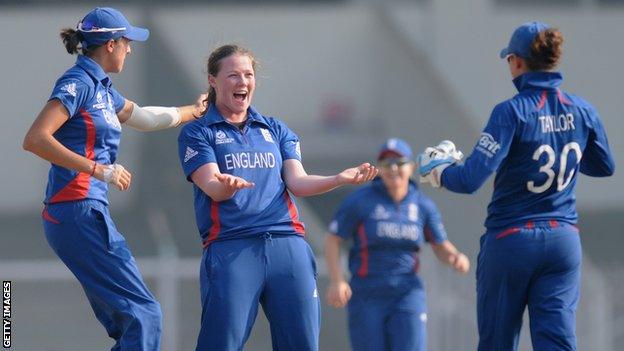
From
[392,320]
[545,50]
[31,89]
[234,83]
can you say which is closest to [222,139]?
Answer: [234,83]

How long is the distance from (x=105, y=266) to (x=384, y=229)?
9.92 feet

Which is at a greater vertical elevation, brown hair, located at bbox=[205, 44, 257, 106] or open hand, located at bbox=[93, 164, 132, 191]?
brown hair, located at bbox=[205, 44, 257, 106]

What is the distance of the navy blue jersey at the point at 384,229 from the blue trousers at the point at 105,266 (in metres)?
2.83

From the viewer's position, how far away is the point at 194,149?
221 inches

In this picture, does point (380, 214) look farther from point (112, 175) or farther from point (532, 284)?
point (112, 175)

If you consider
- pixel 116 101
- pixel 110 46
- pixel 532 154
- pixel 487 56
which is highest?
pixel 487 56

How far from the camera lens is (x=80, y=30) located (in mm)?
5883

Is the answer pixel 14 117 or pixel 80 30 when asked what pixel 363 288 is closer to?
pixel 80 30

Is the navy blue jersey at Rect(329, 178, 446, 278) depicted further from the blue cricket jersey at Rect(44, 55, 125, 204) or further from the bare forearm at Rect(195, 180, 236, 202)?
the bare forearm at Rect(195, 180, 236, 202)

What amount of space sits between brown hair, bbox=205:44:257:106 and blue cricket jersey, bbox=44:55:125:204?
455 millimetres

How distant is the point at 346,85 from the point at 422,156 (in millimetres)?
14021

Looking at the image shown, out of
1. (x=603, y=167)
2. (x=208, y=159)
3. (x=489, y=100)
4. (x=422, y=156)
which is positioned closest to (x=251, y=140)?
(x=208, y=159)

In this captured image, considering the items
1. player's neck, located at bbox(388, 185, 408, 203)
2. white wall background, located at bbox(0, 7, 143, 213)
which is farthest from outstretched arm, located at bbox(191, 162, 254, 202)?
white wall background, located at bbox(0, 7, 143, 213)

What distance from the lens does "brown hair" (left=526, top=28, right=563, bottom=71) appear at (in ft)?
19.2
